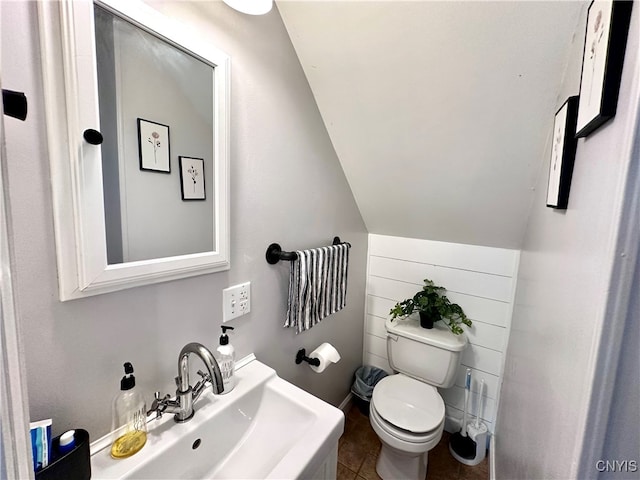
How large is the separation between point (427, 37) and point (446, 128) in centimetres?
37

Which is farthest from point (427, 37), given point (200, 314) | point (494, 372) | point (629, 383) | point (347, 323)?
point (494, 372)

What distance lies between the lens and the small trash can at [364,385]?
195cm

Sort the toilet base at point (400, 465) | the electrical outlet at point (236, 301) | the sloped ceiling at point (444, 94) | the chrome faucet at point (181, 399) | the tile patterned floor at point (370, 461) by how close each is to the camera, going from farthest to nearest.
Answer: the tile patterned floor at point (370, 461) → the toilet base at point (400, 465) → the electrical outlet at point (236, 301) → the sloped ceiling at point (444, 94) → the chrome faucet at point (181, 399)

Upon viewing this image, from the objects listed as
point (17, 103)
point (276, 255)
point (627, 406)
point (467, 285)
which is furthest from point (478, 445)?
point (17, 103)

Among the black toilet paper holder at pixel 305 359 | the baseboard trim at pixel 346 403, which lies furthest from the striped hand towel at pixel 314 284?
the baseboard trim at pixel 346 403

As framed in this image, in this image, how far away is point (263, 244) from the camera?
1136mm

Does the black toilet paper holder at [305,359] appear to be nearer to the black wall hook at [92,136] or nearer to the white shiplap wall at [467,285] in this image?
the white shiplap wall at [467,285]

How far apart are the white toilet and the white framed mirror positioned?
3.98 feet

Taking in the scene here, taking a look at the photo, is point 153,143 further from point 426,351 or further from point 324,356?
point 426,351

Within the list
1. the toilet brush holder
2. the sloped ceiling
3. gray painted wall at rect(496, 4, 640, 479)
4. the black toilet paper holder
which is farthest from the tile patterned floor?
the sloped ceiling

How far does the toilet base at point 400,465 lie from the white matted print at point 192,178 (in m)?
1.57

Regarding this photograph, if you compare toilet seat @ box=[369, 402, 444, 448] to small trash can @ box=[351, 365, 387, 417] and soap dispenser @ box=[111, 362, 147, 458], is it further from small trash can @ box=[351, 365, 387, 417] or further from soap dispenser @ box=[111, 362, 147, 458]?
soap dispenser @ box=[111, 362, 147, 458]

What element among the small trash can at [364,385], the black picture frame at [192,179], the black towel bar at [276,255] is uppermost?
the black picture frame at [192,179]

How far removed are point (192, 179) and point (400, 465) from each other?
1746 mm
